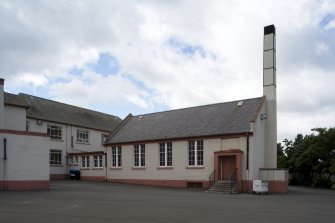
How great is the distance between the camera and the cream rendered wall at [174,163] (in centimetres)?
3496

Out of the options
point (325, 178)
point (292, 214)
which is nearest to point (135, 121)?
point (325, 178)

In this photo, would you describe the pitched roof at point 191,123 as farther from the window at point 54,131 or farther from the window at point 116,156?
the window at point 54,131

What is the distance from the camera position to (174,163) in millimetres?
37906

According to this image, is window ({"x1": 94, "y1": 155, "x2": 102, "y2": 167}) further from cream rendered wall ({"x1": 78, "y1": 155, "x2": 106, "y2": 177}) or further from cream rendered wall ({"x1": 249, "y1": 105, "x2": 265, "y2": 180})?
cream rendered wall ({"x1": 249, "y1": 105, "x2": 265, "y2": 180})

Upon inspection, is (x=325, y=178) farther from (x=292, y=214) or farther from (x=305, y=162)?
(x=292, y=214)

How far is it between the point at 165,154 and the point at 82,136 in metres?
18.3

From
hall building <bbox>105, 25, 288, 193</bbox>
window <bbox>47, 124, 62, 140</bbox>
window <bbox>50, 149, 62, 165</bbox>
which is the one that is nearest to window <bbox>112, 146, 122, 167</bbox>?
hall building <bbox>105, 25, 288, 193</bbox>

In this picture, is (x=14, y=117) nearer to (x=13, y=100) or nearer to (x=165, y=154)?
(x=13, y=100)

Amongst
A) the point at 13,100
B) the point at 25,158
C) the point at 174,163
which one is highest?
the point at 13,100

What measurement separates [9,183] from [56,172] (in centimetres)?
2041

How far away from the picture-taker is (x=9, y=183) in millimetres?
27906

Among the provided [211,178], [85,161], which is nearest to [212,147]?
[211,178]

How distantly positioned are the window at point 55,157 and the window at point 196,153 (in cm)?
1917

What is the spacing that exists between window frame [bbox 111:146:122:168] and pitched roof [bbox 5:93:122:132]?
9.70 metres
